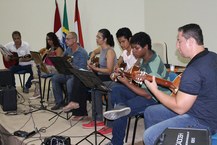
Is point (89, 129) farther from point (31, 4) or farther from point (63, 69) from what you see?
point (31, 4)

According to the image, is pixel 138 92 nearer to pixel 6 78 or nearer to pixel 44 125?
Answer: pixel 44 125

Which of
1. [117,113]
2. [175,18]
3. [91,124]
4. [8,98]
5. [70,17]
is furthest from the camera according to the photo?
[70,17]

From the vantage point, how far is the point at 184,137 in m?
1.79

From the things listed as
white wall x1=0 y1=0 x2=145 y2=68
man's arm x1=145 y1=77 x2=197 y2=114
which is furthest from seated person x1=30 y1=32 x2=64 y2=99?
man's arm x1=145 y1=77 x2=197 y2=114

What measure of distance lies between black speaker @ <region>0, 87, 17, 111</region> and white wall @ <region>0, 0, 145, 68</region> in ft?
6.09

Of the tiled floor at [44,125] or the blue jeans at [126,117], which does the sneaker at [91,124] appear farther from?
the blue jeans at [126,117]

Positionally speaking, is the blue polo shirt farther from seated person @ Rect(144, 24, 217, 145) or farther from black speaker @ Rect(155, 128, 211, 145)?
black speaker @ Rect(155, 128, 211, 145)

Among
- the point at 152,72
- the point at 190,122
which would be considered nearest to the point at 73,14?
the point at 152,72

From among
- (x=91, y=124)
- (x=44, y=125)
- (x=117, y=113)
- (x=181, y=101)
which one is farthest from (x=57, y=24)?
(x=181, y=101)

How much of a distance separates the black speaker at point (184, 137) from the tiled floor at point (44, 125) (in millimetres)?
1353

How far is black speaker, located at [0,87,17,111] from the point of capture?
4.53 meters

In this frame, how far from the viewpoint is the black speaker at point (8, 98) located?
453cm

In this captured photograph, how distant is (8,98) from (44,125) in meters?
1.03

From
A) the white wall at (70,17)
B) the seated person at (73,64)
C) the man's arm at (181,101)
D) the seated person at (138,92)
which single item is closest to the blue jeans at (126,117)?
the seated person at (138,92)
